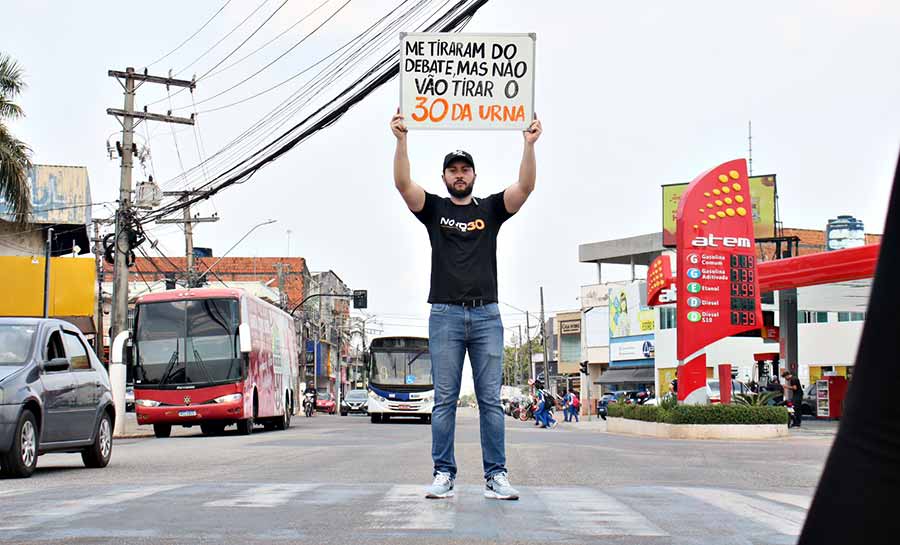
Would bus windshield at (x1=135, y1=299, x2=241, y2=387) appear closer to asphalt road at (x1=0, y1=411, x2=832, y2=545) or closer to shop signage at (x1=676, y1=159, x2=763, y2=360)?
shop signage at (x1=676, y1=159, x2=763, y2=360)

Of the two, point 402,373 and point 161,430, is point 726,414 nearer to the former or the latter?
point 161,430

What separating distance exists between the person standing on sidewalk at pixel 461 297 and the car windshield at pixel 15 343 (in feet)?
18.7

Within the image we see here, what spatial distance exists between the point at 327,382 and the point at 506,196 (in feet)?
373

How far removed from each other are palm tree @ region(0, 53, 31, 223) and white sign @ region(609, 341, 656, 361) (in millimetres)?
46254

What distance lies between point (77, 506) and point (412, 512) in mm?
2013

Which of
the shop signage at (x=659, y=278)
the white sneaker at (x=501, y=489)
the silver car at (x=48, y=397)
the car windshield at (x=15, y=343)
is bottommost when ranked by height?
the white sneaker at (x=501, y=489)

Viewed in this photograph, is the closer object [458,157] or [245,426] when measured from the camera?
[458,157]

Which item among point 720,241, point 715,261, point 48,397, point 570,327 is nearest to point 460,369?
point 48,397

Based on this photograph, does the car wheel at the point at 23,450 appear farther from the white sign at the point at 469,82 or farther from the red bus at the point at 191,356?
the red bus at the point at 191,356

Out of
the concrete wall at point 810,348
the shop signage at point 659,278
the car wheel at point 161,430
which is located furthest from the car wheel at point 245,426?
the concrete wall at point 810,348

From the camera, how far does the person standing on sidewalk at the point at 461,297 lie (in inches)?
270

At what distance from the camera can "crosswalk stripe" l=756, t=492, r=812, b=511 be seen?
23.5 feet

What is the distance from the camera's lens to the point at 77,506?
259 inches

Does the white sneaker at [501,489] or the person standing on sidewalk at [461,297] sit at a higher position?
the person standing on sidewalk at [461,297]
